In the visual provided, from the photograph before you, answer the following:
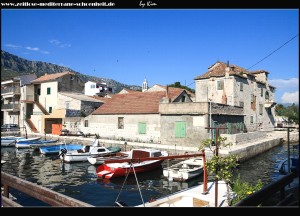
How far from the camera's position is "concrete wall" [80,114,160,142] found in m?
31.3

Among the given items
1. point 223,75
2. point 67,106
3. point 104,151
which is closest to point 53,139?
point 67,106

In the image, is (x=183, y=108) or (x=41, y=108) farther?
(x=41, y=108)

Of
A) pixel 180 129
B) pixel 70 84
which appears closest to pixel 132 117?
pixel 180 129

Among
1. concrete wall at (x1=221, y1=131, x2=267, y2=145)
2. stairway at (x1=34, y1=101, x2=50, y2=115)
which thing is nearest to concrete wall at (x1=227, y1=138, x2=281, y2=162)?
concrete wall at (x1=221, y1=131, x2=267, y2=145)

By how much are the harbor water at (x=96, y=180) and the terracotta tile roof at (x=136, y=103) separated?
9667 millimetres

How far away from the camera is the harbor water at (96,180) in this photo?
48.1ft

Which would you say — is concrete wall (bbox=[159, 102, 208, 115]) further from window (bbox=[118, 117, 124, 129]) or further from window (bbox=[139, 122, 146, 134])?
window (bbox=[118, 117, 124, 129])

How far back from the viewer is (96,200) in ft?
47.1

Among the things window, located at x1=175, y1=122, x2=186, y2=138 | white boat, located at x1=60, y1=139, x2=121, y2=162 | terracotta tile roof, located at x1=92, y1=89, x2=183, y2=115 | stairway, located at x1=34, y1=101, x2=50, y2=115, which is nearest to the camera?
white boat, located at x1=60, y1=139, x2=121, y2=162

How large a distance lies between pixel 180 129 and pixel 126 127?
8.14m

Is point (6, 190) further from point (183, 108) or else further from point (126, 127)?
point (126, 127)

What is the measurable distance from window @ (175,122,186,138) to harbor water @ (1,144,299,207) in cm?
446

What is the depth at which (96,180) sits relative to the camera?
18.7 m

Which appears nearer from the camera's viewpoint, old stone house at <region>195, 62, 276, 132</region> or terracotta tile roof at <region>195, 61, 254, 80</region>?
A: old stone house at <region>195, 62, 276, 132</region>
